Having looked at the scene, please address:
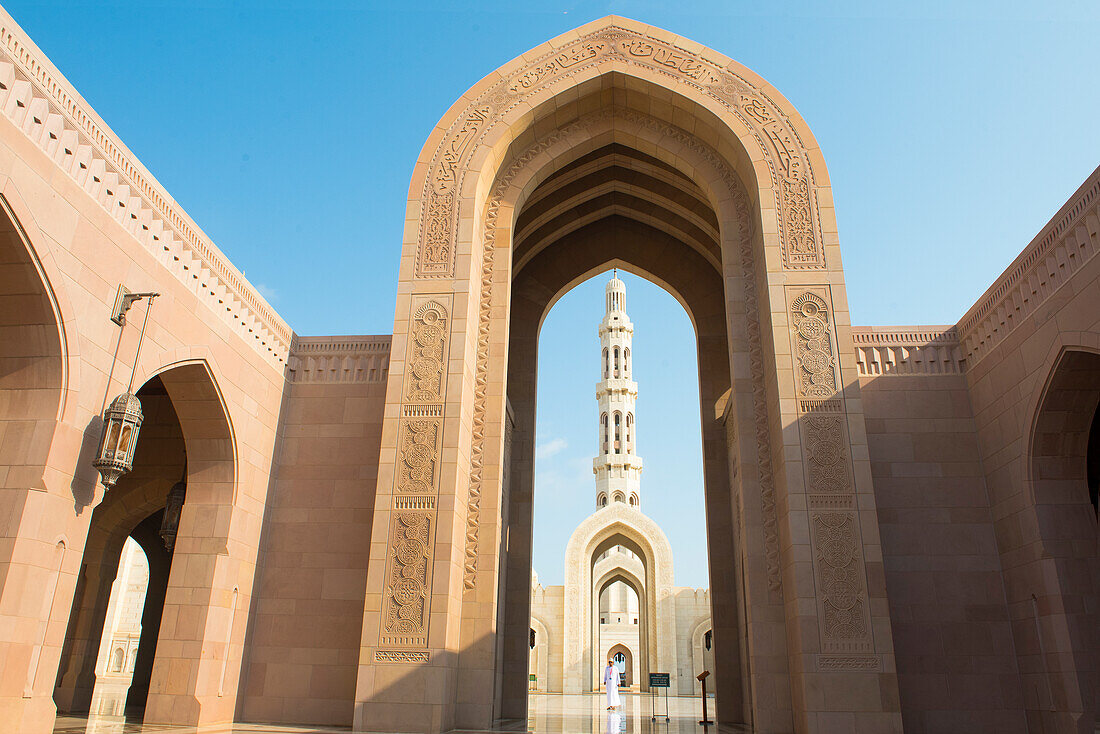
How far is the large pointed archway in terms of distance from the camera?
9398 mm

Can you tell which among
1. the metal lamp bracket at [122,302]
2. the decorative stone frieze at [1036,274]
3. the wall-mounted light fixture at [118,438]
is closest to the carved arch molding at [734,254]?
the decorative stone frieze at [1036,274]

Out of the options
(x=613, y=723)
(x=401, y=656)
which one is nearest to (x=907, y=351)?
(x=613, y=723)

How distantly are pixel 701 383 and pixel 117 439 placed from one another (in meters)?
10.5

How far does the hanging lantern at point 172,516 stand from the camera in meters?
10.6

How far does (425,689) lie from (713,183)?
8579 mm

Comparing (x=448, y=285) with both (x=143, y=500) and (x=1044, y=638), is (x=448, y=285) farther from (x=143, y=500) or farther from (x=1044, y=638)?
(x=1044, y=638)

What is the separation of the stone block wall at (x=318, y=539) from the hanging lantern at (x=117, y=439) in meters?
4.00

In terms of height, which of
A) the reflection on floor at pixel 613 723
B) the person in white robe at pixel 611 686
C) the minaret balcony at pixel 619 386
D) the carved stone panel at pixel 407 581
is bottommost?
the reflection on floor at pixel 613 723

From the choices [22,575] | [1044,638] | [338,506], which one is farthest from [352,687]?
[1044,638]

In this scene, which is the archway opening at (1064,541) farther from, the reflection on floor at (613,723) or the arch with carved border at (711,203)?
the reflection on floor at (613,723)

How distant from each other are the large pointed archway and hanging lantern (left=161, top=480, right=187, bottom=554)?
9.65 feet

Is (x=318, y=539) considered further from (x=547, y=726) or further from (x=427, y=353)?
(x=547, y=726)

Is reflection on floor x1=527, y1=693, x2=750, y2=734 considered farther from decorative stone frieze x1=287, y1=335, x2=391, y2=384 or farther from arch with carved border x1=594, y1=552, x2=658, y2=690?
arch with carved border x1=594, y1=552, x2=658, y2=690

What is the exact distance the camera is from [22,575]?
6.66m
